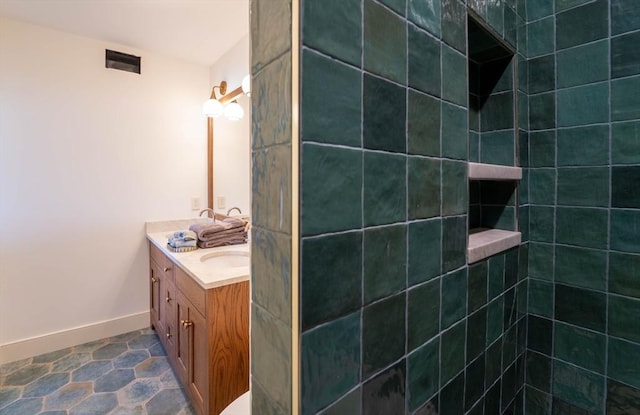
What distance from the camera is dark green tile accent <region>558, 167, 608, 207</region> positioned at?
1017mm

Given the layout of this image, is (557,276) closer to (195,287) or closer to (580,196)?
(580,196)

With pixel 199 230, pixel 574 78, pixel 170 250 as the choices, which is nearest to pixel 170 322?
pixel 170 250

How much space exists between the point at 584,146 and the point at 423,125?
2.79 feet

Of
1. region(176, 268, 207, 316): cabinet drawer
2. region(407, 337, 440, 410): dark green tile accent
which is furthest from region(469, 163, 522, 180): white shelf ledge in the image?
region(176, 268, 207, 316): cabinet drawer

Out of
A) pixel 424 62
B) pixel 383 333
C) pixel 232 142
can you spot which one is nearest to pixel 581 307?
pixel 383 333

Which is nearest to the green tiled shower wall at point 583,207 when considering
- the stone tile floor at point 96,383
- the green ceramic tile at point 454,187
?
the green ceramic tile at point 454,187

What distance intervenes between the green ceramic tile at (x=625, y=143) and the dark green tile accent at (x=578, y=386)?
0.80 metres

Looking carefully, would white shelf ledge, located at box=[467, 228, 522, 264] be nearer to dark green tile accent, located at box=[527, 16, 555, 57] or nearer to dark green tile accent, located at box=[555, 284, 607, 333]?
dark green tile accent, located at box=[555, 284, 607, 333]

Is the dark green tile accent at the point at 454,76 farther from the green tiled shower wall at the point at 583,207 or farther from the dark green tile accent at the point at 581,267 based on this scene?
the dark green tile accent at the point at 581,267

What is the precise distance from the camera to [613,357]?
3.31ft

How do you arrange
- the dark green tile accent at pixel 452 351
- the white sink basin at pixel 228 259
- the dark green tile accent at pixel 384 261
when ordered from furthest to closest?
the white sink basin at pixel 228 259 < the dark green tile accent at pixel 452 351 < the dark green tile accent at pixel 384 261

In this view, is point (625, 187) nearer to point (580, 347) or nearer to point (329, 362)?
point (580, 347)

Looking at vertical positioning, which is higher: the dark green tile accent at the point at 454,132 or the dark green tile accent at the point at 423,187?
the dark green tile accent at the point at 454,132

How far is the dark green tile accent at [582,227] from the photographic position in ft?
3.37
